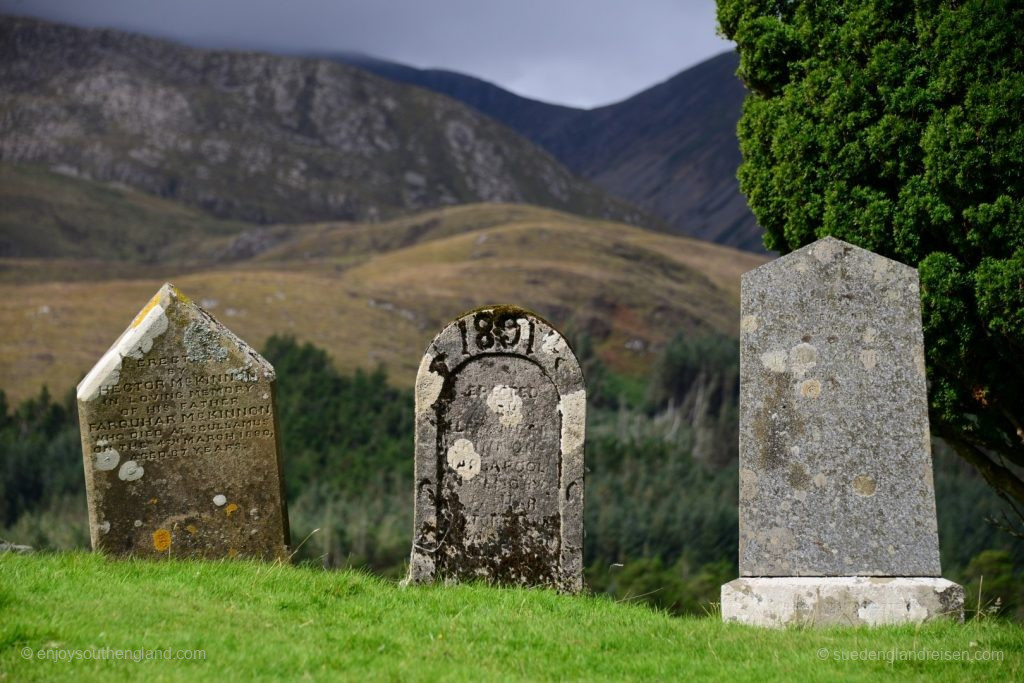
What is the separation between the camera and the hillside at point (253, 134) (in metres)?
138

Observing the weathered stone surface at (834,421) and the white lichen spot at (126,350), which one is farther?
the white lichen spot at (126,350)

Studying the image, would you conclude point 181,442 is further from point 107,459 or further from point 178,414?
point 107,459

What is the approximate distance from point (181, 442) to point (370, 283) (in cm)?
5935

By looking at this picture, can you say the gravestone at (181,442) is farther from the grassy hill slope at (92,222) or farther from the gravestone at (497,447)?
the grassy hill slope at (92,222)

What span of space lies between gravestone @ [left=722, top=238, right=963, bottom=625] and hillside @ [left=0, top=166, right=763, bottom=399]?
45.4 m

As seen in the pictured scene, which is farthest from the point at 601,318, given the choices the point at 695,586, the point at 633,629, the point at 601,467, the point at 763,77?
the point at 633,629

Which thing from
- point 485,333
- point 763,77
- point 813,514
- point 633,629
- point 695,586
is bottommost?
point 695,586

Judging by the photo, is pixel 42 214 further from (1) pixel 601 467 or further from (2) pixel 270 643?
(2) pixel 270 643

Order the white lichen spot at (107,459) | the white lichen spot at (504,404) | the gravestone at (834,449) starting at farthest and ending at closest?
the white lichen spot at (504,404) → the white lichen spot at (107,459) → the gravestone at (834,449)

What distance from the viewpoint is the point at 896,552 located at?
8383mm

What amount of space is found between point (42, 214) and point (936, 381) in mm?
110824

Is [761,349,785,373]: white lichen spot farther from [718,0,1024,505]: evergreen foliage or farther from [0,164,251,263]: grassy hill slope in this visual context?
[0,164,251,263]: grassy hill slope

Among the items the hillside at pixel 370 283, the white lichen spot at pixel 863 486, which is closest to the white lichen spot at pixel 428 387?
the white lichen spot at pixel 863 486

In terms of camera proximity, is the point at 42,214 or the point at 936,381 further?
the point at 42,214
